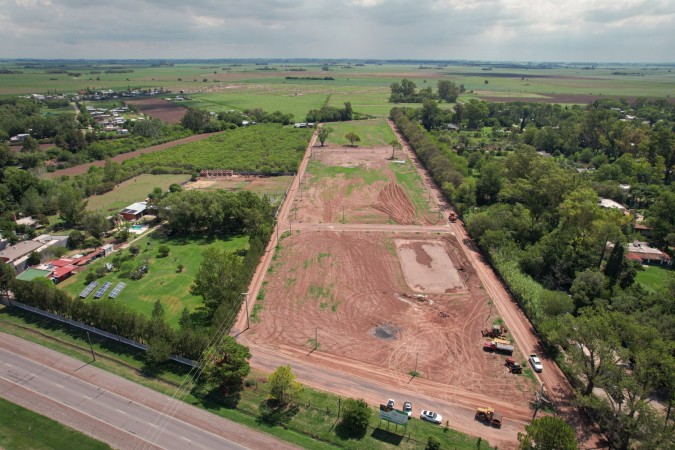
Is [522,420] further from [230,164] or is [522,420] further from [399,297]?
[230,164]

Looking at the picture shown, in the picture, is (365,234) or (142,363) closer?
(142,363)

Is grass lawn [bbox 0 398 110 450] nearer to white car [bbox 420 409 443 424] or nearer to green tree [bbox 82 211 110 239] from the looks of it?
white car [bbox 420 409 443 424]

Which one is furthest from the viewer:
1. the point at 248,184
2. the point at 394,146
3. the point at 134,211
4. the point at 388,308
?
the point at 394,146

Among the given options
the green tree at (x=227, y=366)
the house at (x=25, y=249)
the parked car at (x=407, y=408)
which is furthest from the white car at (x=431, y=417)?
the house at (x=25, y=249)

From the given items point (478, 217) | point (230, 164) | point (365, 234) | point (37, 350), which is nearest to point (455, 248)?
point (478, 217)

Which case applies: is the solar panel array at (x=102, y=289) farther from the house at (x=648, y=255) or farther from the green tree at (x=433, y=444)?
the house at (x=648, y=255)

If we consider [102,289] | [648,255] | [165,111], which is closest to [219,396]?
[102,289]

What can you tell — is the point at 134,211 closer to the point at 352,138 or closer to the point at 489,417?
the point at 489,417
